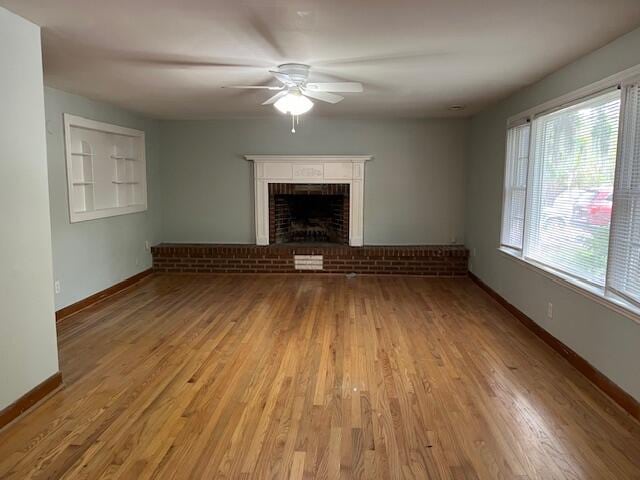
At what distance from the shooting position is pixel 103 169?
5.48 metres

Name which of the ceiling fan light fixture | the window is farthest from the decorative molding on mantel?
the ceiling fan light fixture

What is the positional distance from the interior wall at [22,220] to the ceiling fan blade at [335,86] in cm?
194

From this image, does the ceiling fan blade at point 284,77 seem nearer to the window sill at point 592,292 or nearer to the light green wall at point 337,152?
the window sill at point 592,292

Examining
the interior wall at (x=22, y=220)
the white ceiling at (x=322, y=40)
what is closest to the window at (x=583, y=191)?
the white ceiling at (x=322, y=40)

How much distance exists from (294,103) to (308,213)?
3.83 meters

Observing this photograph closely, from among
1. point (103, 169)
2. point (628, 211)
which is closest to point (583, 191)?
point (628, 211)

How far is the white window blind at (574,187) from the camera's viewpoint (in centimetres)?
317

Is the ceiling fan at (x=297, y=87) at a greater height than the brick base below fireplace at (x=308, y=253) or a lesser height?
greater

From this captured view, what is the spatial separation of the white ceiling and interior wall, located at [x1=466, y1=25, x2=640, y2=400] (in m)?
0.14

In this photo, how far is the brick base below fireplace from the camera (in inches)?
259

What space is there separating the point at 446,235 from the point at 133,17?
544cm

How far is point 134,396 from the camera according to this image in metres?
2.95

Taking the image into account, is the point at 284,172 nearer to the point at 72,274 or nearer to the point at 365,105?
the point at 365,105

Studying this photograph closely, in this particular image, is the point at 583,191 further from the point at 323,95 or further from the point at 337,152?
the point at 337,152
